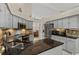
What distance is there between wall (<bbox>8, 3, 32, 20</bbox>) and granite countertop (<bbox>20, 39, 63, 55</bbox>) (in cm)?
44

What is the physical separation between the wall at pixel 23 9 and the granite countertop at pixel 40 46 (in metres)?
0.44

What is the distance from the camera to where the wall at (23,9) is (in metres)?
1.51

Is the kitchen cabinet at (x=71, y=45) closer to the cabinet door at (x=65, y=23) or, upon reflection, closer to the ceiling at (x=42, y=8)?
the cabinet door at (x=65, y=23)

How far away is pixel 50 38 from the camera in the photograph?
159 centimetres

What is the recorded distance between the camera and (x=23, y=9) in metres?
1.53

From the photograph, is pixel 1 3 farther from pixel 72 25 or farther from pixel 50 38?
pixel 72 25

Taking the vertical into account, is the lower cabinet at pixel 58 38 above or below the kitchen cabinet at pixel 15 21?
below

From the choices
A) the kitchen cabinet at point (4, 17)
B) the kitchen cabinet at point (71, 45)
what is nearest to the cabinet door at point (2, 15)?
the kitchen cabinet at point (4, 17)

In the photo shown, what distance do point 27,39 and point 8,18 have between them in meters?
0.43

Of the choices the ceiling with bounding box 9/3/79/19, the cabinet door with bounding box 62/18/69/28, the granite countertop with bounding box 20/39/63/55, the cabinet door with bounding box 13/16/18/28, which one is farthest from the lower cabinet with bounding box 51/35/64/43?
the cabinet door with bounding box 13/16/18/28

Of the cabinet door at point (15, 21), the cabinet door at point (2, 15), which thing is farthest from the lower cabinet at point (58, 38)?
the cabinet door at point (2, 15)

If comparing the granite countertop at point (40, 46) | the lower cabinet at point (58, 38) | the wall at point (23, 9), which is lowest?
the granite countertop at point (40, 46)

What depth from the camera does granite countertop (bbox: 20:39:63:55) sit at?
1.53 meters

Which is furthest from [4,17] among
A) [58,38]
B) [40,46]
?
[58,38]
